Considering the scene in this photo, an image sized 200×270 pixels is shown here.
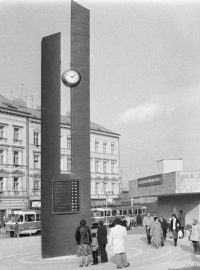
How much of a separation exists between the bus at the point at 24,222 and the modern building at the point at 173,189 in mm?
9708

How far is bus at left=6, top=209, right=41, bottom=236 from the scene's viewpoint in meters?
46.1

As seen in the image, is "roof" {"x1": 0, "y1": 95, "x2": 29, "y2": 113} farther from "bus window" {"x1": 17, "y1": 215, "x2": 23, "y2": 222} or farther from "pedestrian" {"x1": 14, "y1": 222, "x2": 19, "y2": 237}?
"pedestrian" {"x1": 14, "y1": 222, "x2": 19, "y2": 237}

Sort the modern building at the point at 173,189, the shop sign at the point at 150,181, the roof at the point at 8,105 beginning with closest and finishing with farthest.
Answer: the modern building at the point at 173,189 → the shop sign at the point at 150,181 → the roof at the point at 8,105

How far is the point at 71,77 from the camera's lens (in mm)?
19906

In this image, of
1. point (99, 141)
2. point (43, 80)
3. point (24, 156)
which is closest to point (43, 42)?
point (43, 80)

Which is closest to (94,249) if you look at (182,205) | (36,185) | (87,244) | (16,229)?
(87,244)

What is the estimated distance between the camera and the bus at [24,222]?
46119 millimetres

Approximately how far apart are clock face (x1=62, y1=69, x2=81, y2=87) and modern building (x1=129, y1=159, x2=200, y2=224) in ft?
64.1

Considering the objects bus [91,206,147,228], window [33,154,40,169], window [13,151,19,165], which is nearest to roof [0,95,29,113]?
window [13,151,19,165]

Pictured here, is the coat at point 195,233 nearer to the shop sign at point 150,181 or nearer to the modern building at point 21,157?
the shop sign at point 150,181

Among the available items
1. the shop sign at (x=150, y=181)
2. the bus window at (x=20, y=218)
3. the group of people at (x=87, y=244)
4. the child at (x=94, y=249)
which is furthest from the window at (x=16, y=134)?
the child at (x=94, y=249)

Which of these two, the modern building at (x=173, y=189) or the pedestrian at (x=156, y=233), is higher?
the modern building at (x=173, y=189)

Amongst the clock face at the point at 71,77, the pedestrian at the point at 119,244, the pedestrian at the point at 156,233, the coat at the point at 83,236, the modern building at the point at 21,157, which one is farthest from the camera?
the modern building at the point at 21,157

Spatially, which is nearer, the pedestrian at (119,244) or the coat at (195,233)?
the pedestrian at (119,244)
